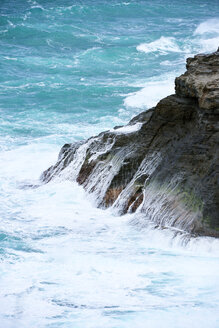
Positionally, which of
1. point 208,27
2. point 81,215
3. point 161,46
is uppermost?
point 208,27

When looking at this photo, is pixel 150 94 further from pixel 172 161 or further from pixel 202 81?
pixel 172 161

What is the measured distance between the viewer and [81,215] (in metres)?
10.0

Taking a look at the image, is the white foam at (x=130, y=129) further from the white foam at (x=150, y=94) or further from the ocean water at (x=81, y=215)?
the white foam at (x=150, y=94)

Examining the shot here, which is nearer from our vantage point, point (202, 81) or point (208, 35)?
point (202, 81)

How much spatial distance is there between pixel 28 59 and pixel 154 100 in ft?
29.1

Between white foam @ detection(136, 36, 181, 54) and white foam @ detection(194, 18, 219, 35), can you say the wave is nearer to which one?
white foam @ detection(194, 18, 219, 35)

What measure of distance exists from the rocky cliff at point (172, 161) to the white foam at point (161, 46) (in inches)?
695

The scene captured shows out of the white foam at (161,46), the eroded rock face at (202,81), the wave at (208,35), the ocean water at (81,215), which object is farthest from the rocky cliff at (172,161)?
the wave at (208,35)

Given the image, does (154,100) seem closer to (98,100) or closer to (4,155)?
(98,100)

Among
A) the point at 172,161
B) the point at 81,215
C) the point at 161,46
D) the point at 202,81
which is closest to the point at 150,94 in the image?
the point at 161,46

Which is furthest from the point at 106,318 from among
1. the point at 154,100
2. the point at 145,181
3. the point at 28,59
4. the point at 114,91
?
the point at 28,59

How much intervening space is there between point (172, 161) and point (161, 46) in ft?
69.4

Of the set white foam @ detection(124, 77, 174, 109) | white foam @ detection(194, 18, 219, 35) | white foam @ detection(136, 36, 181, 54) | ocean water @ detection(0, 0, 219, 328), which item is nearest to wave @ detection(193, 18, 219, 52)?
white foam @ detection(194, 18, 219, 35)

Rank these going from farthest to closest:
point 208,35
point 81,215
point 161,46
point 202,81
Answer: point 208,35 < point 161,46 < point 81,215 < point 202,81
